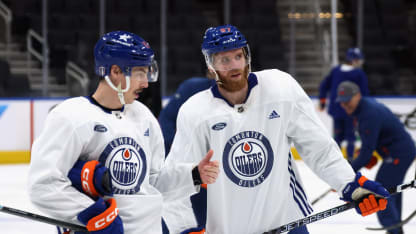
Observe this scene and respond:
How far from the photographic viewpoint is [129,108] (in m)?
1.84

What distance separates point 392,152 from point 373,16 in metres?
5.93

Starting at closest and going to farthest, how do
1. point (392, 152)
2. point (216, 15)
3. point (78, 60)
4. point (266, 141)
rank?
1. point (266, 141)
2. point (392, 152)
3. point (78, 60)
4. point (216, 15)

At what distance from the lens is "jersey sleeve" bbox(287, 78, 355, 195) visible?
6.61 feet

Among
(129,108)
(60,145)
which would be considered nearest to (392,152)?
(129,108)

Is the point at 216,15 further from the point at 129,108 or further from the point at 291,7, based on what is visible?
the point at 129,108

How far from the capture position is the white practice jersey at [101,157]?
162 centimetres

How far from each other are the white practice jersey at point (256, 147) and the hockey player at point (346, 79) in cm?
445

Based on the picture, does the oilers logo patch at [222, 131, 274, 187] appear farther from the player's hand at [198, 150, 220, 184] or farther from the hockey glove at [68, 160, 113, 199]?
the hockey glove at [68, 160, 113, 199]

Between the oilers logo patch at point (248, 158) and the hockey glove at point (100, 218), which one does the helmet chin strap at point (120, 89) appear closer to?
the hockey glove at point (100, 218)

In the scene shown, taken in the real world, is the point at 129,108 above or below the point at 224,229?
above

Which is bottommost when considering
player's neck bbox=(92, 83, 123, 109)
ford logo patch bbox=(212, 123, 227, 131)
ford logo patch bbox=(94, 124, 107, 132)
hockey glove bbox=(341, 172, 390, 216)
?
hockey glove bbox=(341, 172, 390, 216)

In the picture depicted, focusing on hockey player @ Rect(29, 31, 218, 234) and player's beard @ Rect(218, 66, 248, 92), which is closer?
hockey player @ Rect(29, 31, 218, 234)

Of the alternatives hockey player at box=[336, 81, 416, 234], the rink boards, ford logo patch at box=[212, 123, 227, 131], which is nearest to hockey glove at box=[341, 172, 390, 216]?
ford logo patch at box=[212, 123, 227, 131]

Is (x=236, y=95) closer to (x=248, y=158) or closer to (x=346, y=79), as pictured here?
(x=248, y=158)
